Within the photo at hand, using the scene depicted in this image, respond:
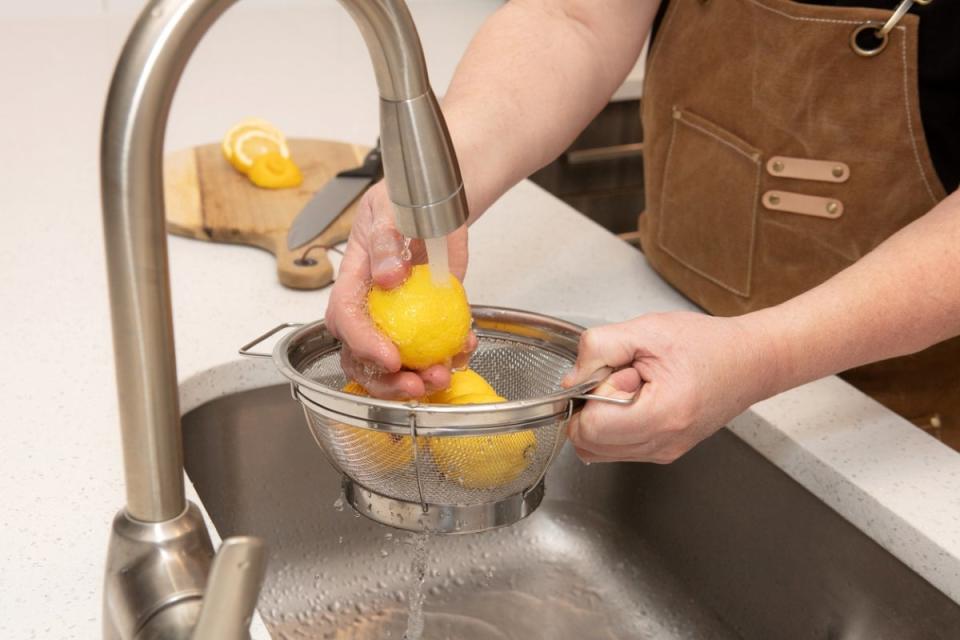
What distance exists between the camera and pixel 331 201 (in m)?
1.21

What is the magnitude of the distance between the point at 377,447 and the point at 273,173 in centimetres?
65

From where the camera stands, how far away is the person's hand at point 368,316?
739mm

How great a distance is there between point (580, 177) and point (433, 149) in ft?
4.41

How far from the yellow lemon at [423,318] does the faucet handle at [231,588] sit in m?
0.32

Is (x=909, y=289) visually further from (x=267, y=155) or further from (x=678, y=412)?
(x=267, y=155)

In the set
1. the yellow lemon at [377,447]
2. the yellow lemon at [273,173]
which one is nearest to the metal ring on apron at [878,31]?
the yellow lemon at [377,447]

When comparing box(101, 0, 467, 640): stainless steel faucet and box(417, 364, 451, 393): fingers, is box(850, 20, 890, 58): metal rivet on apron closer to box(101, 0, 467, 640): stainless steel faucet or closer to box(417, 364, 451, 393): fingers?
box(417, 364, 451, 393): fingers

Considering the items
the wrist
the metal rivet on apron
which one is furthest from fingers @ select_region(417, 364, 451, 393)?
the metal rivet on apron

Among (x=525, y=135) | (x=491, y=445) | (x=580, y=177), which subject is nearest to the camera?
(x=491, y=445)

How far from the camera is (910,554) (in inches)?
30.9

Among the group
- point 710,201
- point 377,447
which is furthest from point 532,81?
point 377,447

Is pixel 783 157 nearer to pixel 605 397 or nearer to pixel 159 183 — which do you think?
pixel 605 397

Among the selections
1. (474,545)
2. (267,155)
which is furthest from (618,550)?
(267,155)

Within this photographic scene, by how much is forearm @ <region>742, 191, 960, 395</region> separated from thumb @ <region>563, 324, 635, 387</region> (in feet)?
0.32
